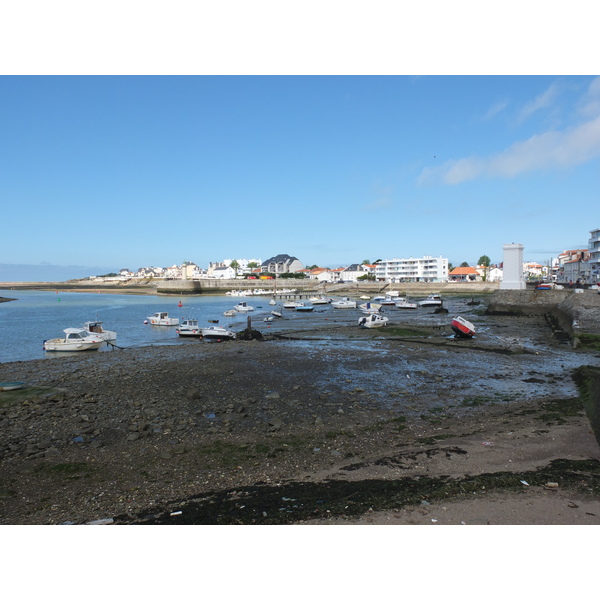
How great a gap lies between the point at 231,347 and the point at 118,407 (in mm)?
13963

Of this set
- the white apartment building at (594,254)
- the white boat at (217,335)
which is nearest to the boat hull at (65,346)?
the white boat at (217,335)

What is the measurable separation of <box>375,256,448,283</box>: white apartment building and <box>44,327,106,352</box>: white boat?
122446 millimetres

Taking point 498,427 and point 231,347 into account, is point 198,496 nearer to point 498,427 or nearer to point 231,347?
point 498,427

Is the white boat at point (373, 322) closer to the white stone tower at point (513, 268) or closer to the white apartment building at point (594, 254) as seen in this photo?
the white stone tower at point (513, 268)

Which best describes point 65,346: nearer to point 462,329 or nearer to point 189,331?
point 189,331

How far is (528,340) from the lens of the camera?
30.2 m

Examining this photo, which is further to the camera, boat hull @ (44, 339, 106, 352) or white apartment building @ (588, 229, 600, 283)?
white apartment building @ (588, 229, 600, 283)

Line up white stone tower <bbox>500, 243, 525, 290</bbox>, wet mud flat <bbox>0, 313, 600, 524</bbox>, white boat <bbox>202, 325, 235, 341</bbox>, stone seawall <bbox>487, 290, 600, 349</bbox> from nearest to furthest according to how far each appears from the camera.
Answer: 1. wet mud flat <bbox>0, 313, 600, 524</bbox>
2. stone seawall <bbox>487, 290, 600, 349</bbox>
3. white boat <bbox>202, 325, 235, 341</bbox>
4. white stone tower <bbox>500, 243, 525, 290</bbox>

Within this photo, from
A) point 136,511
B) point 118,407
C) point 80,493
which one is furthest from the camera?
point 118,407

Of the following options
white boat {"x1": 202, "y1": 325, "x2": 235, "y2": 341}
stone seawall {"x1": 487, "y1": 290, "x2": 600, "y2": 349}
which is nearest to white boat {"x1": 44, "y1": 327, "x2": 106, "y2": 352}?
white boat {"x1": 202, "y1": 325, "x2": 235, "y2": 341}

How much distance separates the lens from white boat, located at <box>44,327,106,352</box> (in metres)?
29.2

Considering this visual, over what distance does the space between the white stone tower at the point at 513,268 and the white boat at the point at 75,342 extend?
50.3 m

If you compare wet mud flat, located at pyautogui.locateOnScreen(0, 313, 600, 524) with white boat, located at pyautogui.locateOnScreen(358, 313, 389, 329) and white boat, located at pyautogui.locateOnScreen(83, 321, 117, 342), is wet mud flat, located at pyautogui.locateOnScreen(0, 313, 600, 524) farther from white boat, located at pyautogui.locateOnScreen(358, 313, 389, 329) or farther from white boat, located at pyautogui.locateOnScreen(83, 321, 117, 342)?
white boat, located at pyautogui.locateOnScreen(358, 313, 389, 329)

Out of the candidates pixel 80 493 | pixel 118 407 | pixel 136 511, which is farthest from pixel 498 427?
pixel 118 407
